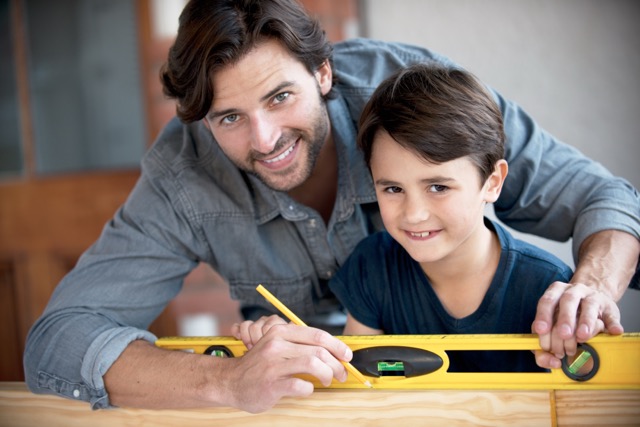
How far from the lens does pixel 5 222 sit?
2967mm

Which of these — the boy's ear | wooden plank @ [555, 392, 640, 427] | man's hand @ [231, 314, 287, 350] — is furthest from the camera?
the boy's ear

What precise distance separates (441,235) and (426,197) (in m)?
0.08

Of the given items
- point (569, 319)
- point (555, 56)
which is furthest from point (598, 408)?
point (555, 56)

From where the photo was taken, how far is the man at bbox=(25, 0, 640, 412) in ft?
4.00

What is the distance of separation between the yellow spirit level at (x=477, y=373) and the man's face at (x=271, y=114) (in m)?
0.48

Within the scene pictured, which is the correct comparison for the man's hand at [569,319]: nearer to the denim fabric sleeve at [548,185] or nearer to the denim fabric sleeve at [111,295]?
the denim fabric sleeve at [548,185]

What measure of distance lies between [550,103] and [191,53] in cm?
146

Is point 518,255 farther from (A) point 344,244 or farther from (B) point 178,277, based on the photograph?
(B) point 178,277

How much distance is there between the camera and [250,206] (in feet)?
5.05

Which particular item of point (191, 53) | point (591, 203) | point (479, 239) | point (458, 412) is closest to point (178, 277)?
point (191, 53)

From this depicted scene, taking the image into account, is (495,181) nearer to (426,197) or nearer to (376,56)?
(426,197)

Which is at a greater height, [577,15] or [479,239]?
[577,15]

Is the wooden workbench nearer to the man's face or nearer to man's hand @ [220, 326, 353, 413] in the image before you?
man's hand @ [220, 326, 353, 413]

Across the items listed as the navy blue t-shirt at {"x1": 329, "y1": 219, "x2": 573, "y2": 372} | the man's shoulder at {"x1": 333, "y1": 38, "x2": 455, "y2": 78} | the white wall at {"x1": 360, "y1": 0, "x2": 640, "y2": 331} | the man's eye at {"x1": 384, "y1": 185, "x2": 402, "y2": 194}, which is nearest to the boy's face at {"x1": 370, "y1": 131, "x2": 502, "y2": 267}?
the man's eye at {"x1": 384, "y1": 185, "x2": 402, "y2": 194}
